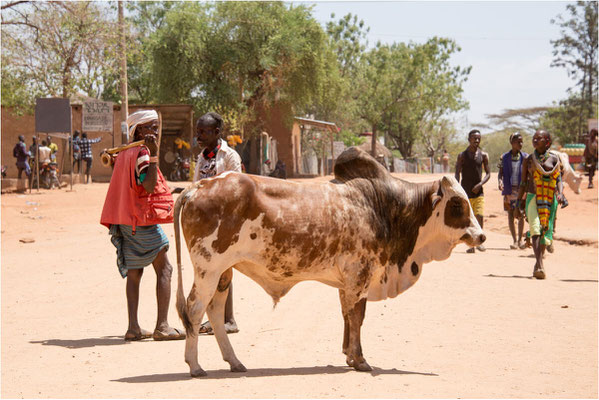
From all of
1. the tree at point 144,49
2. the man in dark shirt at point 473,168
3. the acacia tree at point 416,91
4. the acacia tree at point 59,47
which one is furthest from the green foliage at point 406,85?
the man in dark shirt at point 473,168

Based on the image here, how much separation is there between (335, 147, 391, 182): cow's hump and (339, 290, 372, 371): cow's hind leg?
96cm

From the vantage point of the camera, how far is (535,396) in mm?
5527

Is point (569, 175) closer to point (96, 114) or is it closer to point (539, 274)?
point (539, 274)

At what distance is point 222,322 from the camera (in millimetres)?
6000

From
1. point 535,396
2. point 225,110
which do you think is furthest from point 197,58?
point 535,396

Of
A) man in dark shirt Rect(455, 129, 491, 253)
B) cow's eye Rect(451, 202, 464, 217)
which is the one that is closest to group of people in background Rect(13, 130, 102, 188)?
man in dark shirt Rect(455, 129, 491, 253)

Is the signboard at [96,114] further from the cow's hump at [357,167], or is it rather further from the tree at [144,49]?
the cow's hump at [357,167]

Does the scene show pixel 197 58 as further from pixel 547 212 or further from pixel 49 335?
pixel 49 335

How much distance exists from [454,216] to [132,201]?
2736 mm

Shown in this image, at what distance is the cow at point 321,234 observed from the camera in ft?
18.6

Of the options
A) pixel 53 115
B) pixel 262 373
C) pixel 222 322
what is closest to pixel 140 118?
pixel 222 322

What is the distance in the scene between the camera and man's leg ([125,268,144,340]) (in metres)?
6.92

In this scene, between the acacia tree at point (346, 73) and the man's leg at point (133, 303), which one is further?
the acacia tree at point (346, 73)

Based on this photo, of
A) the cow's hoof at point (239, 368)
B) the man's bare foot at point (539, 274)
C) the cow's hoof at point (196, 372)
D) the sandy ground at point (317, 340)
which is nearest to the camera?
the sandy ground at point (317, 340)
